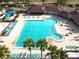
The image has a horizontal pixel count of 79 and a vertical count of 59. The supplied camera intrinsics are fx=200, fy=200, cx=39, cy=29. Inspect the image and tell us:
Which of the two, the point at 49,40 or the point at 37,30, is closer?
the point at 49,40

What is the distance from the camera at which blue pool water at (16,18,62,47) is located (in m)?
51.4

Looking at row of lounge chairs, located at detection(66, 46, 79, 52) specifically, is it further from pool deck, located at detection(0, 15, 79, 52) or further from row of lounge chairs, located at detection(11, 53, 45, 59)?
row of lounge chairs, located at detection(11, 53, 45, 59)

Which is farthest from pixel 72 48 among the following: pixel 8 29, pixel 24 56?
pixel 8 29

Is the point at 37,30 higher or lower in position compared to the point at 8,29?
lower

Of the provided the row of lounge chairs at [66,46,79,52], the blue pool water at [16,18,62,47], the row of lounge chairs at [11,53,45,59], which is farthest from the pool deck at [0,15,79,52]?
the row of lounge chairs at [11,53,45,59]

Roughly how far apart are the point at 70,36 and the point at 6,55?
23.3m

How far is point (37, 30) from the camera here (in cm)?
5803

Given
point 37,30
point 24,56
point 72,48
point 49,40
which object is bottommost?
point 37,30

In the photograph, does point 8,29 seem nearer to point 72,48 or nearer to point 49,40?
point 49,40

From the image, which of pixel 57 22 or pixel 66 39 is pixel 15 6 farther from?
pixel 66 39

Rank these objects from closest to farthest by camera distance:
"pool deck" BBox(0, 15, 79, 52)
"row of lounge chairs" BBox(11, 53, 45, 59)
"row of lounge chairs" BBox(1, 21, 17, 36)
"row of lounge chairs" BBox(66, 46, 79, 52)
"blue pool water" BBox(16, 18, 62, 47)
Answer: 1. "row of lounge chairs" BBox(11, 53, 45, 59)
2. "row of lounge chairs" BBox(66, 46, 79, 52)
3. "pool deck" BBox(0, 15, 79, 52)
4. "blue pool water" BBox(16, 18, 62, 47)
5. "row of lounge chairs" BBox(1, 21, 17, 36)

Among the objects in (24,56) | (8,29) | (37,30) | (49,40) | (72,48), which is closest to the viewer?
(24,56)

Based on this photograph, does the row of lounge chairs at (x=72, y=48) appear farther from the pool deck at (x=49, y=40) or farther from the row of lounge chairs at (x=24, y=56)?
the row of lounge chairs at (x=24, y=56)

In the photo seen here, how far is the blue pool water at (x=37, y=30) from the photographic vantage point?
51.4m
